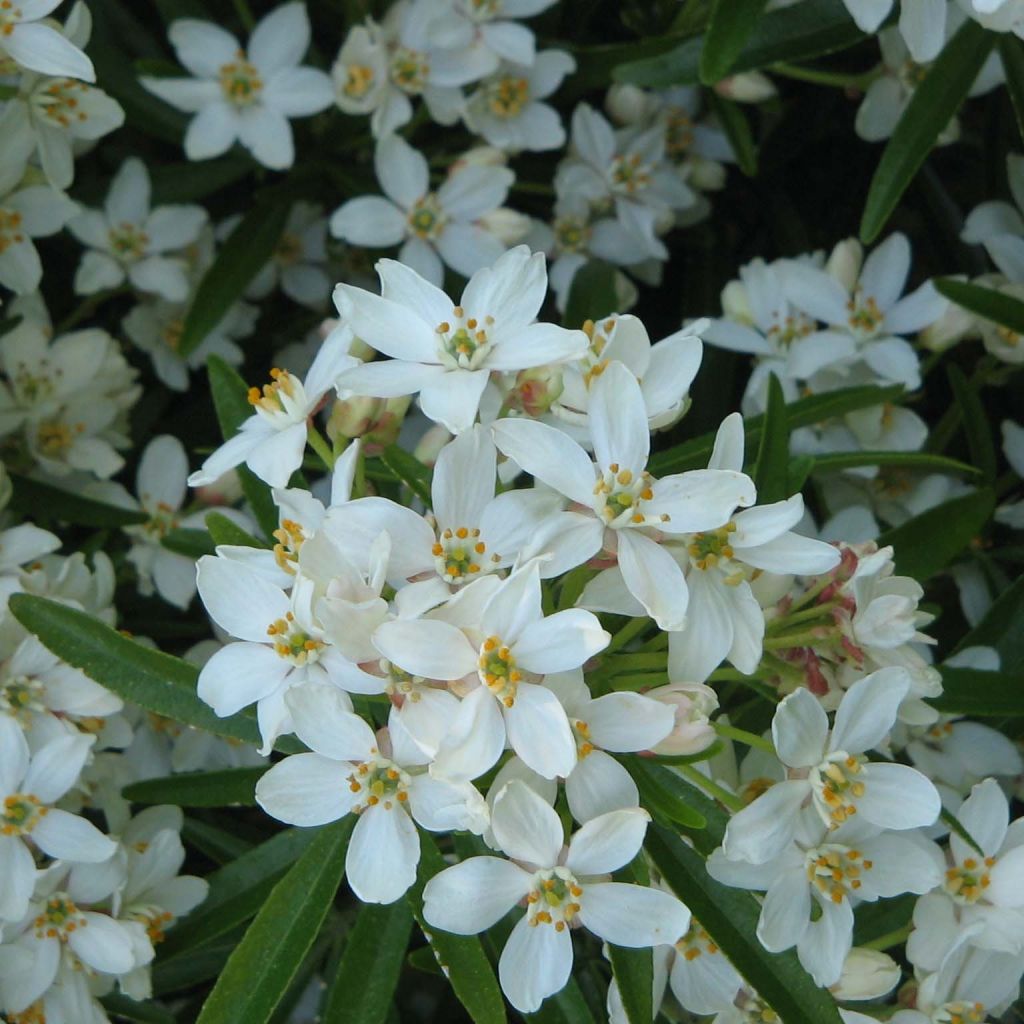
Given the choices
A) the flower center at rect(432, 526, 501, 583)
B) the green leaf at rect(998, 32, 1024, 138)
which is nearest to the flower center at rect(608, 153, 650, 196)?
the green leaf at rect(998, 32, 1024, 138)

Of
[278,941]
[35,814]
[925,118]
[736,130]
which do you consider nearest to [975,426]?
[925,118]

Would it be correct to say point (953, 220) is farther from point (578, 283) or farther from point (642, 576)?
point (642, 576)

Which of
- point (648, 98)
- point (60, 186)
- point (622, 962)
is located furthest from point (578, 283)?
point (622, 962)

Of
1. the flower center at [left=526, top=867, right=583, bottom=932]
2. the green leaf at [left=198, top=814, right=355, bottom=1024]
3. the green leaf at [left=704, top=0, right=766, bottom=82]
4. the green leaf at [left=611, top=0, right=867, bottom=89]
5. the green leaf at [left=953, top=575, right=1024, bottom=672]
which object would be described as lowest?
the green leaf at [left=198, top=814, right=355, bottom=1024]

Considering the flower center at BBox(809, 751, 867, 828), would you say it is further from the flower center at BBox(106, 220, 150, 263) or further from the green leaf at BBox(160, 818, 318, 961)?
the flower center at BBox(106, 220, 150, 263)

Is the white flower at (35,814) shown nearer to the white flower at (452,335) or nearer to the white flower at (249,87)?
the white flower at (452,335)
